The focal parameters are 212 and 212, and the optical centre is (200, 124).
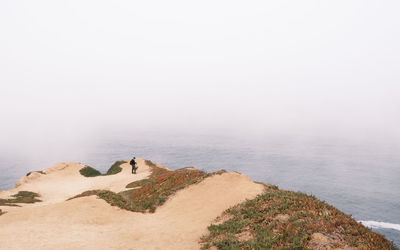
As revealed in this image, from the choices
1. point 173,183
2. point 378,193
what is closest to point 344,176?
point 378,193

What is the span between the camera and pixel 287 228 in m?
12.0

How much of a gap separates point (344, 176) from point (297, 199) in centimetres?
15552

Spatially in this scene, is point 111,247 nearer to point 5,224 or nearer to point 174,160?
point 5,224

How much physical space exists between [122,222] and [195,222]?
20.1ft

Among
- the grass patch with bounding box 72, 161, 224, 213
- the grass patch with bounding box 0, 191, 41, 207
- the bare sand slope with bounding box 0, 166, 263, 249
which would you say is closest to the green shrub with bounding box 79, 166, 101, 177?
the grass patch with bounding box 0, 191, 41, 207

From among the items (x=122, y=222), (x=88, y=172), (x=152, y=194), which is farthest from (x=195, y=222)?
(x=88, y=172)

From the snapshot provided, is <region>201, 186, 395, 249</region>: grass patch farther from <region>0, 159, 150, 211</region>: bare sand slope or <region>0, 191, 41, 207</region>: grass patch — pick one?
<region>0, 191, 41, 207</region>: grass patch

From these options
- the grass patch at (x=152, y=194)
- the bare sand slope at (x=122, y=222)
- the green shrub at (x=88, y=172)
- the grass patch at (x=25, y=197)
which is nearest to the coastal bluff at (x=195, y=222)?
the bare sand slope at (x=122, y=222)

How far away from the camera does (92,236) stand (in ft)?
47.0

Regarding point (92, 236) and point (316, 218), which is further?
point (92, 236)

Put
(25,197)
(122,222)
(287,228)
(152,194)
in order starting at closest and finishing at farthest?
1. (287,228)
2. (122,222)
3. (152,194)
4. (25,197)

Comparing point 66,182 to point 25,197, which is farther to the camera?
point 66,182

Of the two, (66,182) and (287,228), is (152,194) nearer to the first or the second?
(287,228)

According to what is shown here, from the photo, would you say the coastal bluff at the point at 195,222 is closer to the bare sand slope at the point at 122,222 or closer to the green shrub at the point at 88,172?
the bare sand slope at the point at 122,222
